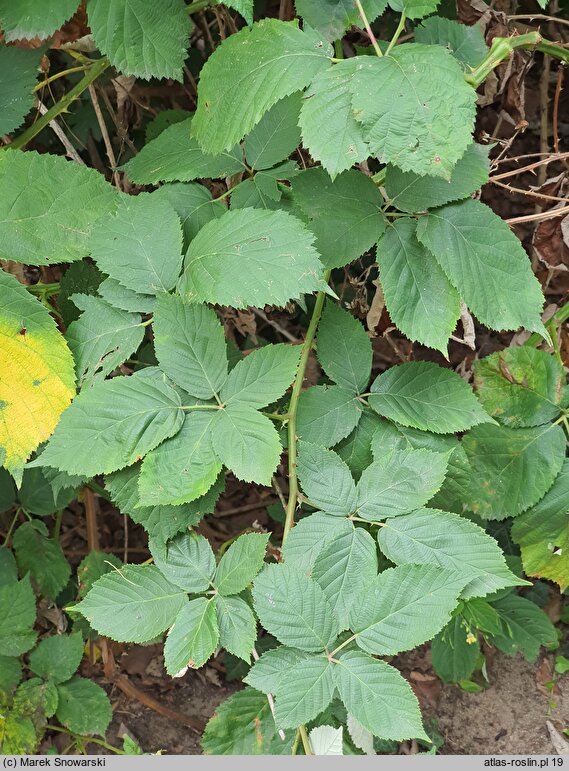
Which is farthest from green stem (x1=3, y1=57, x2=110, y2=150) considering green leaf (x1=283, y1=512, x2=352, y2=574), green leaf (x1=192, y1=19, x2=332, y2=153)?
green leaf (x1=283, y1=512, x2=352, y2=574)

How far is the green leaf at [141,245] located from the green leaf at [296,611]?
0.59m

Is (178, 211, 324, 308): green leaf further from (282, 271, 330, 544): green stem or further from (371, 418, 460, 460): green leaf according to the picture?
(371, 418, 460, 460): green leaf

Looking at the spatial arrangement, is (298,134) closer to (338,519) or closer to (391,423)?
(391,423)

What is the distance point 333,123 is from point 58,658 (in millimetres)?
1750

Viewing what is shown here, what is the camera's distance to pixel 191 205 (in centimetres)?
146

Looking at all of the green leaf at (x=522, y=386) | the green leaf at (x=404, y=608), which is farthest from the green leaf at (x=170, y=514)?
the green leaf at (x=522, y=386)

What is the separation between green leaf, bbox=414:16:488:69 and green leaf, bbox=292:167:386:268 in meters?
0.37

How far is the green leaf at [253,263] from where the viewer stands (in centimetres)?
118

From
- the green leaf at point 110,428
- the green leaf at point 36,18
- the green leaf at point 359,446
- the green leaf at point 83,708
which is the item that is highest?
the green leaf at point 36,18

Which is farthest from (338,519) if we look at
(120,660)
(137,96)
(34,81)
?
(120,660)

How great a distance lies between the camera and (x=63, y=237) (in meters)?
1.33

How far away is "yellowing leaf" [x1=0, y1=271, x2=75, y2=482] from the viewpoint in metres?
1.27

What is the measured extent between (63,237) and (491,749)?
2062mm

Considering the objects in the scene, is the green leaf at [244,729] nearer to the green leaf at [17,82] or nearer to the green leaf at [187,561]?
the green leaf at [187,561]
